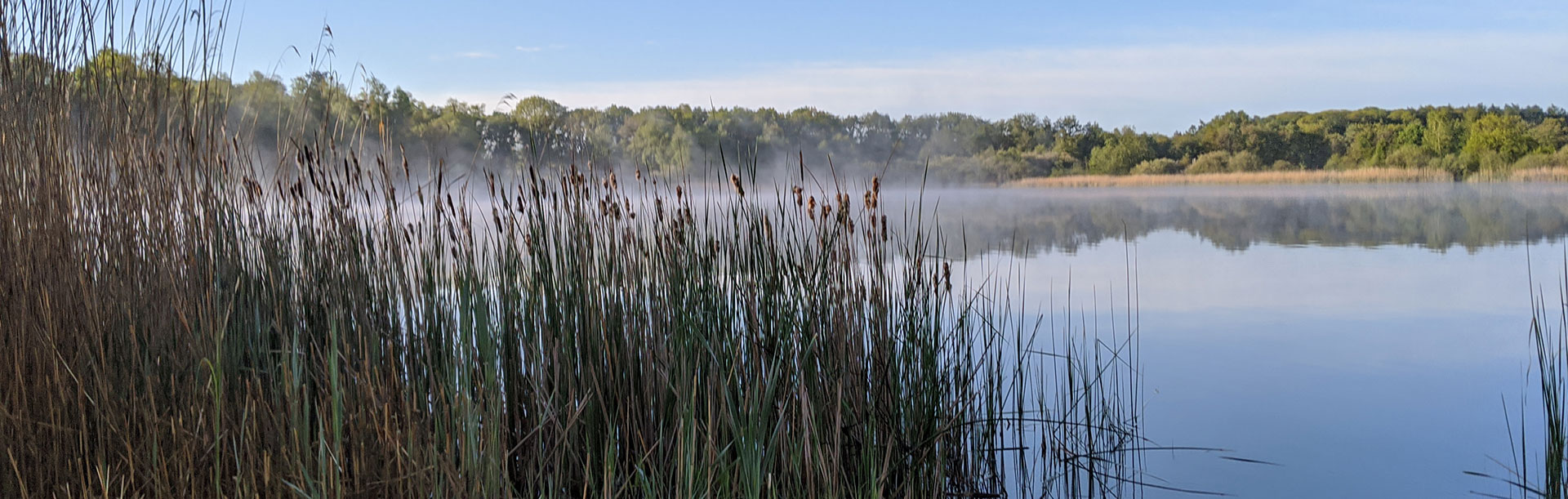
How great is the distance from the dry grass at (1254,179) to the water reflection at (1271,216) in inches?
8.1

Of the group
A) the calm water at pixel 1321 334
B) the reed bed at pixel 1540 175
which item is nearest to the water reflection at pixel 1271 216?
the calm water at pixel 1321 334

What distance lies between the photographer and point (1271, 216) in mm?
12008

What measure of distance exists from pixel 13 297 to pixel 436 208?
0.70 metres

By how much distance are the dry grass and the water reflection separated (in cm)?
21

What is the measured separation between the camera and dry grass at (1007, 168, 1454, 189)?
1723 centimetres

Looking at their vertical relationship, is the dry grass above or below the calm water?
above

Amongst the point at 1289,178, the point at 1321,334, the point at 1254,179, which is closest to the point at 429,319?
the point at 1321,334

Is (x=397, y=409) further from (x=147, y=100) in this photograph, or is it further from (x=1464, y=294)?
(x=1464, y=294)

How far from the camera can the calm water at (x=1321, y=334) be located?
9.00ft

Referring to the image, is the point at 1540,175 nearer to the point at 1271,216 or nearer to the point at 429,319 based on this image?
the point at 1271,216

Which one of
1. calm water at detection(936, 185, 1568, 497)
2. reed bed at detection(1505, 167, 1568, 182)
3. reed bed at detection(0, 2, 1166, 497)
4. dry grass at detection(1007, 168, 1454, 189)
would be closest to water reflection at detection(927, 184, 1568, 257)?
calm water at detection(936, 185, 1568, 497)

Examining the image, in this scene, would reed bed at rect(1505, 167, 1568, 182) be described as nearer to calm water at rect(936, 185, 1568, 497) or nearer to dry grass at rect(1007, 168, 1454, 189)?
dry grass at rect(1007, 168, 1454, 189)

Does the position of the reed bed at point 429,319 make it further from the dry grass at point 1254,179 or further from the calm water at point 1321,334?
the dry grass at point 1254,179

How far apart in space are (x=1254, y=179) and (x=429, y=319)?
1896 cm
